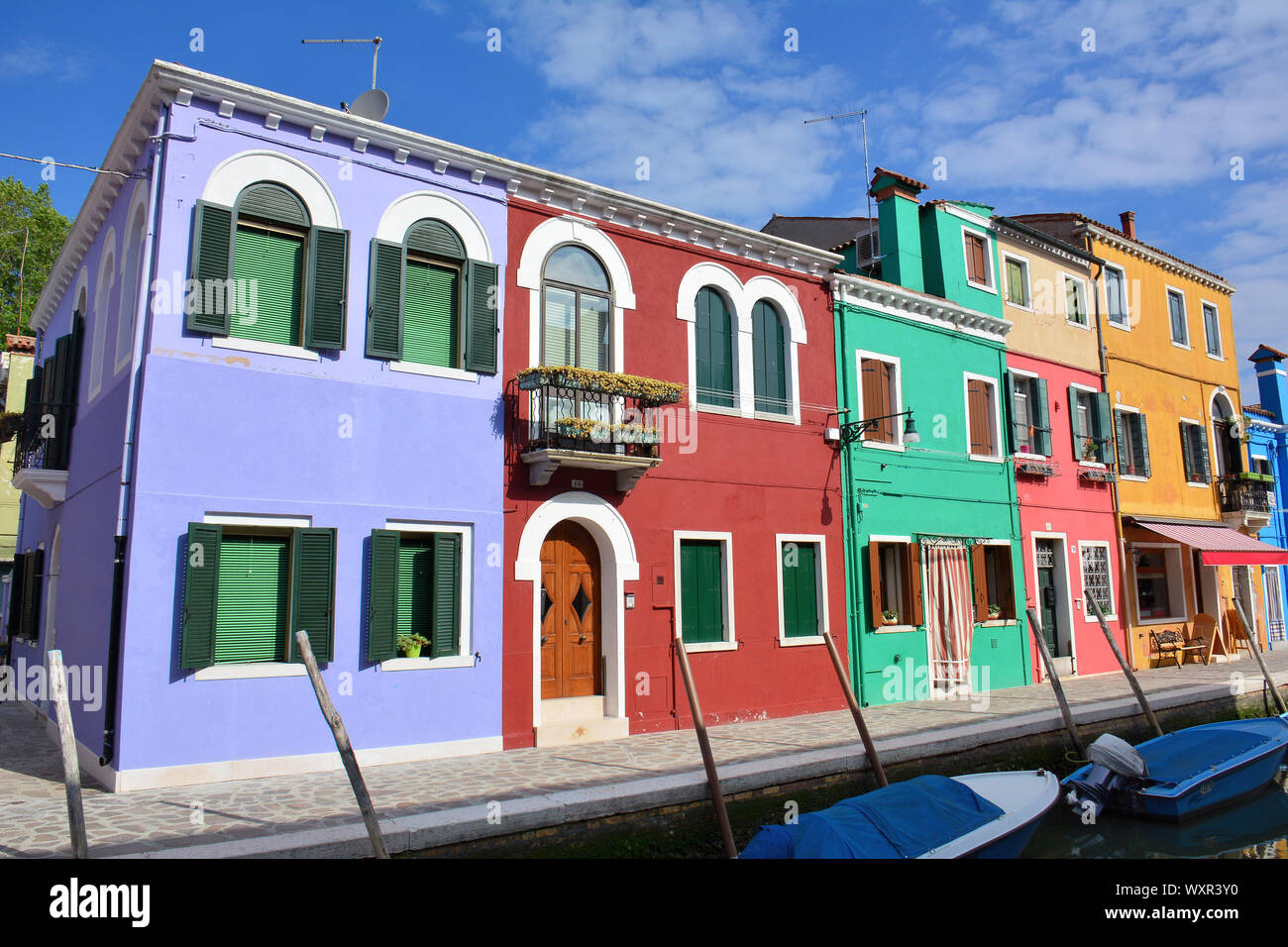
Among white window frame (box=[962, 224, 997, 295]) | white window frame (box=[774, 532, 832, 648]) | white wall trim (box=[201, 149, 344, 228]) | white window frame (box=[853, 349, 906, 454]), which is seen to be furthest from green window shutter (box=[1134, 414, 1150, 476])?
white wall trim (box=[201, 149, 344, 228])

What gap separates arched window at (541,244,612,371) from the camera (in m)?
12.4

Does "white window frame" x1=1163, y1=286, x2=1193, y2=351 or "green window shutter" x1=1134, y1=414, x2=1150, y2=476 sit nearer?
"green window shutter" x1=1134, y1=414, x2=1150, y2=476

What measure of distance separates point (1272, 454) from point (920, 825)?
2488 centimetres

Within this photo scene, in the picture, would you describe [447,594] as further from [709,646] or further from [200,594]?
[709,646]

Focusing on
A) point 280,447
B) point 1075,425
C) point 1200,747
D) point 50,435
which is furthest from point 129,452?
point 1075,425

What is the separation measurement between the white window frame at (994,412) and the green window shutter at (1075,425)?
2546 mm

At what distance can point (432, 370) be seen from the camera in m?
11.2

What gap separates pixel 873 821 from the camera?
7.32 m

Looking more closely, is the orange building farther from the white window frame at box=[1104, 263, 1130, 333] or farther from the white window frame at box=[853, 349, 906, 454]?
the white window frame at box=[853, 349, 906, 454]

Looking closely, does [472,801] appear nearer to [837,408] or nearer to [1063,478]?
[837,408]

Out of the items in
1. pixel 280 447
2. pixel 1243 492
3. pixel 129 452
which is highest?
pixel 1243 492

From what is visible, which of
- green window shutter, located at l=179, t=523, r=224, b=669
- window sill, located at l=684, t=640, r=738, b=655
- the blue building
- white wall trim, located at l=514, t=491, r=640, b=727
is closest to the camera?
green window shutter, located at l=179, t=523, r=224, b=669

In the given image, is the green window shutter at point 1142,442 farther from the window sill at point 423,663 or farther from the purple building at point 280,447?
the window sill at point 423,663

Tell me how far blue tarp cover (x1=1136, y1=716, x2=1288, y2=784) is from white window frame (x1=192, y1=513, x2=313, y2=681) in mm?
10455
